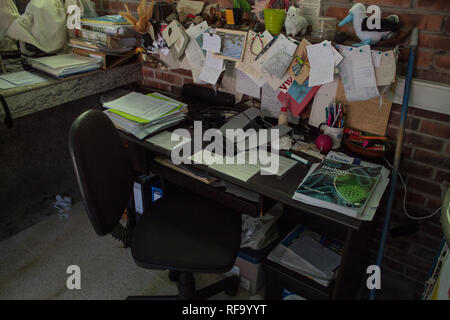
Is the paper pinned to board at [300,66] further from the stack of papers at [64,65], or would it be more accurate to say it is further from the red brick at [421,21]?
the stack of papers at [64,65]

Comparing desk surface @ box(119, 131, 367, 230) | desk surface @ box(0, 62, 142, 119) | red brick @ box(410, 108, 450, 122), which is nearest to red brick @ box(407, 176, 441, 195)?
red brick @ box(410, 108, 450, 122)

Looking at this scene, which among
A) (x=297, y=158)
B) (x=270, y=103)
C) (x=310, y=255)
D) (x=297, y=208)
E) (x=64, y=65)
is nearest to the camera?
(x=297, y=208)

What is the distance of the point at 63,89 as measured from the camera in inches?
76.3

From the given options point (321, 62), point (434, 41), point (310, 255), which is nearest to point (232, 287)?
point (310, 255)

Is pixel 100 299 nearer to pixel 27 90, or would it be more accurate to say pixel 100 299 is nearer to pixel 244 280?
pixel 244 280

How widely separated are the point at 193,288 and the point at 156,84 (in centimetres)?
132

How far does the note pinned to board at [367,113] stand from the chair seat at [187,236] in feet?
2.27

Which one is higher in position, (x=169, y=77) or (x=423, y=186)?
(x=169, y=77)

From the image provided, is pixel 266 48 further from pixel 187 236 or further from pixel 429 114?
pixel 187 236

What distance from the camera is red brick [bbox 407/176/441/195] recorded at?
4.98 feet

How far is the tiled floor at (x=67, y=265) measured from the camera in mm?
1800

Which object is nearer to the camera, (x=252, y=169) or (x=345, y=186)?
(x=345, y=186)

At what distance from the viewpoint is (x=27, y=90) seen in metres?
1.78

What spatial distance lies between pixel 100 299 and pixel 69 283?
0.21 meters
